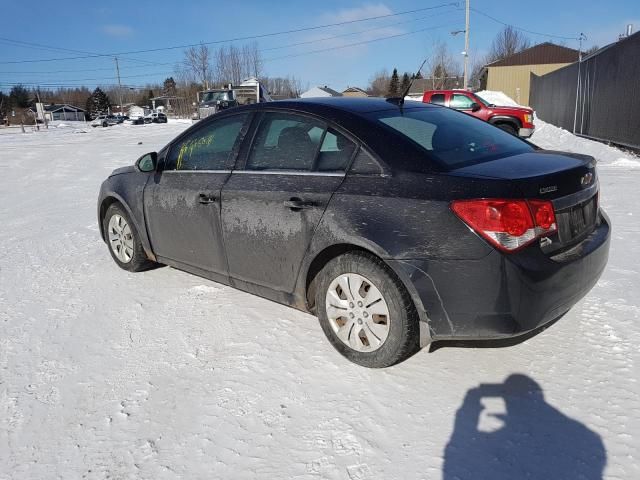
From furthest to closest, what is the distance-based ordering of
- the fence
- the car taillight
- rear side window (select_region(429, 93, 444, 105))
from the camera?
rear side window (select_region(429, 93, 444, 105))
the fence
the car taillight

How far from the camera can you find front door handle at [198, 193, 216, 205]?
139 inches

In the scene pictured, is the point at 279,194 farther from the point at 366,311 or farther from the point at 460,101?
the point at 460,101

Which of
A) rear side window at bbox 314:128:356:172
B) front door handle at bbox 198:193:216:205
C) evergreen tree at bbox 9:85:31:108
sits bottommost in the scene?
front door handle at bbox 198:193:216:205

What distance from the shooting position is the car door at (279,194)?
293 cm

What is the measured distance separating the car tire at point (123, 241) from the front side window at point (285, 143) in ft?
5.59

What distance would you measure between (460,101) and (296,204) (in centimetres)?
1412

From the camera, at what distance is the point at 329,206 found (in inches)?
111

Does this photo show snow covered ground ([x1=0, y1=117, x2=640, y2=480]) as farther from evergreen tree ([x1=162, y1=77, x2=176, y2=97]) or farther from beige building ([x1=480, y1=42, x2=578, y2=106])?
evergreen tree ([x1=162, y1=77, x2=176, y2=97])

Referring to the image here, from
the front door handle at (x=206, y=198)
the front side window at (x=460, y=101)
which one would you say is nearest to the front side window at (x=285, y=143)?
the front door handle at (x=206, y=198)

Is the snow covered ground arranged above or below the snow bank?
below

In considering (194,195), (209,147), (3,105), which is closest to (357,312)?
(194,195)

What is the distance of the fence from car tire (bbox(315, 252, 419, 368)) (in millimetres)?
12029

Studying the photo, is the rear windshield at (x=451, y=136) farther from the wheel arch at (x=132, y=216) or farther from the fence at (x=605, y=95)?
the fence at (x=605, y=95)

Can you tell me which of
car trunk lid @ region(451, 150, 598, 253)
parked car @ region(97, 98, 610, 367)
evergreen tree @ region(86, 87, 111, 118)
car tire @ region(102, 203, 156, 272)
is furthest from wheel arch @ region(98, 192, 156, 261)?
evergreen tree @ region(86, 87, 111, 118)
